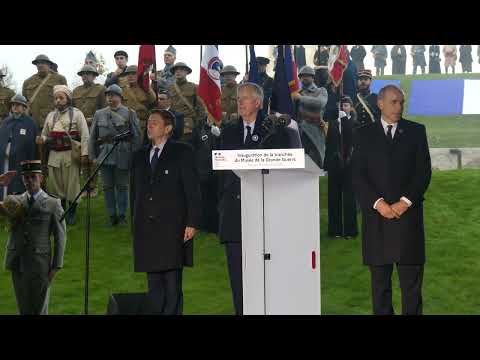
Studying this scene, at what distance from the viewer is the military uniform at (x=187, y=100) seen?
8.62 m

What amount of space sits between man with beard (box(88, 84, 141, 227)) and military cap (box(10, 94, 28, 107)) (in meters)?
0.74

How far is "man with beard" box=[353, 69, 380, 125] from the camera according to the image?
829 cm

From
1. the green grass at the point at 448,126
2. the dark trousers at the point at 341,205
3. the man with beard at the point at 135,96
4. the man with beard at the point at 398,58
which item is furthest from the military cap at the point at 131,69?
the man with beard at the point at 398,58

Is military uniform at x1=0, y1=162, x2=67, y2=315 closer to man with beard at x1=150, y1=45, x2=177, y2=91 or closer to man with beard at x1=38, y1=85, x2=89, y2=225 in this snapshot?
man with beard at x1=38, y1=85, x2=89, y2=225

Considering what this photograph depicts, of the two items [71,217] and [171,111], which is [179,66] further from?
[71,217]

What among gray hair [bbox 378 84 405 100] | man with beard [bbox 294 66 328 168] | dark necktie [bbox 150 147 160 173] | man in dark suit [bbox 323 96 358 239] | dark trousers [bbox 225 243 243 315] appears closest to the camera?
dark necktie [bbox 150 147 160 173]

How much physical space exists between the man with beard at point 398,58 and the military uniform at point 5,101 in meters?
3.87

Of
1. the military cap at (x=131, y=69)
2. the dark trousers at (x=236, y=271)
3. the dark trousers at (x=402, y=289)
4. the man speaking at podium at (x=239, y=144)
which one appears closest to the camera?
the dark trousers at (x=402, y=289)

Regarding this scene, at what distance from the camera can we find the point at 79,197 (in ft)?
27.8

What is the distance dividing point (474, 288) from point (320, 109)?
2.29 metres

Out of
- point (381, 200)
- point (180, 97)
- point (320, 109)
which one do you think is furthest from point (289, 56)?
point (381, 200)

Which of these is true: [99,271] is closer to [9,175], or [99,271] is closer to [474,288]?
[9,175]

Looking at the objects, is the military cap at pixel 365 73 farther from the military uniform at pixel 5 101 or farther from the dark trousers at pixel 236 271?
A: the military uniform at pixel 5 101

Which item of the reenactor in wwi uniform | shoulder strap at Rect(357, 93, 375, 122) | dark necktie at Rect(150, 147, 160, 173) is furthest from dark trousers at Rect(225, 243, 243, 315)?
shoulder strap at Rect(357, 93, 375, 122)
